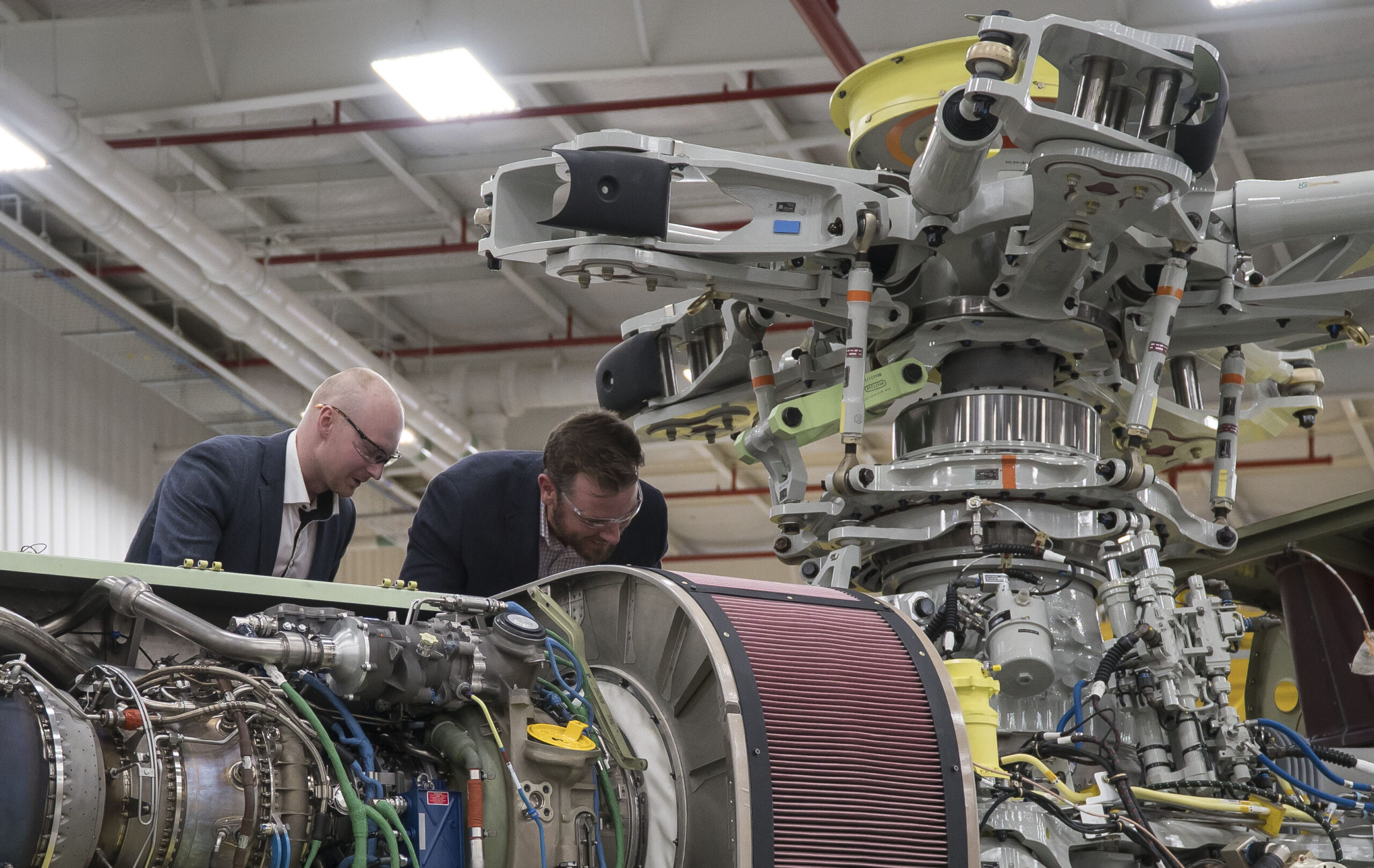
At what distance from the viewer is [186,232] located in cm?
1023

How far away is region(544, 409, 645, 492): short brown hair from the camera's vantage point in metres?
4.69

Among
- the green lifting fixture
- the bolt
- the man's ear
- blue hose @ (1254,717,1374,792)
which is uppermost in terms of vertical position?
the bolt

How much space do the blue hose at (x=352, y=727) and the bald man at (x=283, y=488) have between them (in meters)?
1.09

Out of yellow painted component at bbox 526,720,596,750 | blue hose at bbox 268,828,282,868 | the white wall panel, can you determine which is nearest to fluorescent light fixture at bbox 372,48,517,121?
yellow painted component at bbox 526,720,596,750

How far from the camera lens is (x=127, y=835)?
2963 millimetres

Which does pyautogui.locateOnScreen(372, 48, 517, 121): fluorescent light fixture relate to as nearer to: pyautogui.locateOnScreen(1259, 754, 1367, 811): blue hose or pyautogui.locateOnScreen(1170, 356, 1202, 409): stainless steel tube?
pyautogui.locateOnScreen(1170, 356, 1202, 409): stainless steel tube

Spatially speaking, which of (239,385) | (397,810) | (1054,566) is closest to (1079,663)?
(1054,566)

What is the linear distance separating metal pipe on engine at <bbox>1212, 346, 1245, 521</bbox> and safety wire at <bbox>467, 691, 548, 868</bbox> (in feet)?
11.7

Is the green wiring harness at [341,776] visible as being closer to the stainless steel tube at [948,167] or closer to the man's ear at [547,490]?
the man's ear at [547,490]

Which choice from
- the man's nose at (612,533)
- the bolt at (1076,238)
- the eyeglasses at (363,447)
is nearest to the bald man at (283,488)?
the eyeglasses at (363,447)

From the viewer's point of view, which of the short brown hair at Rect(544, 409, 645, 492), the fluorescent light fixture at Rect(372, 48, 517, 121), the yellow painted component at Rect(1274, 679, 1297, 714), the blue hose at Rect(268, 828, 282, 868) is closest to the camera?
the blue hose at Rect(268, 828, 282, 868)

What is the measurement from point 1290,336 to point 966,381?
1503 mm

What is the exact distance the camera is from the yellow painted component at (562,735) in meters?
3.42

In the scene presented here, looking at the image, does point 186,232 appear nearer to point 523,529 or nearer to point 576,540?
point 523,529
